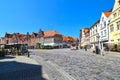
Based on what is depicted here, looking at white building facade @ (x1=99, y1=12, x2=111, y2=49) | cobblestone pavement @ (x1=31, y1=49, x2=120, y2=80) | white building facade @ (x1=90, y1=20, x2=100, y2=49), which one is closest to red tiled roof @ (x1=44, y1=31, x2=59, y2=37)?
white building facade @ (x1=90, y1=20, x2=100, y2=49)

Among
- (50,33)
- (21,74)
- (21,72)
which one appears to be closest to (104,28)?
(21,72)

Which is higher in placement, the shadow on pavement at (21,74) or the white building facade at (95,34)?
the white building facade at (95,34)

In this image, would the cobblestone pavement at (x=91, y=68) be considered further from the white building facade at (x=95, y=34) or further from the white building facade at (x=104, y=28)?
the white building facade at (x=95, y=34)

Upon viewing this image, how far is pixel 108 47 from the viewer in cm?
3909

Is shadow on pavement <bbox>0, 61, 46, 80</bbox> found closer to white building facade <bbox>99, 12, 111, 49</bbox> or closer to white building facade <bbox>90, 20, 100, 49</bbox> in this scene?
Result: white building facade <bbox>99, 12, 111, 49</bbox>

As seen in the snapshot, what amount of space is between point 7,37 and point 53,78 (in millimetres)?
123157

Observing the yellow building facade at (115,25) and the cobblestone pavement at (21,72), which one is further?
the yellow building facade at (115,25)

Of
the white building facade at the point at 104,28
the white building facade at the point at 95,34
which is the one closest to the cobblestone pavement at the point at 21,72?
the white building facade at the point at 104,28

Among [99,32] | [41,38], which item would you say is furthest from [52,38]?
[99,32]

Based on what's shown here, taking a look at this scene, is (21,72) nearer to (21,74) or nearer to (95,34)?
(21,74)

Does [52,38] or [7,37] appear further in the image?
[7,37]

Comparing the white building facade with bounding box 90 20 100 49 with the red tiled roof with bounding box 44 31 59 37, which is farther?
the red tiled roof with bounding box 44 31 59 37

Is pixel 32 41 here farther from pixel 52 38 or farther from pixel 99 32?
pixel 99 32

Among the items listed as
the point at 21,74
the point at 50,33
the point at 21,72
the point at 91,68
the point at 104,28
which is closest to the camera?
the point at 21,74
